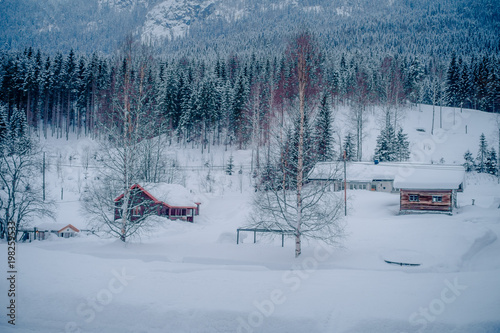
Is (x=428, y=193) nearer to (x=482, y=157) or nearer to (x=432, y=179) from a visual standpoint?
(x=432, y=179)

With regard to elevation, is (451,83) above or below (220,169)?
above

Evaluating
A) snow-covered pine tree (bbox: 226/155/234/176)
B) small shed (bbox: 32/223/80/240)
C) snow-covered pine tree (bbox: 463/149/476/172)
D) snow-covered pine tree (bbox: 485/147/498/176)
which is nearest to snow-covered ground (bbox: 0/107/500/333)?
small shed (bbox: 32/223/80/240)

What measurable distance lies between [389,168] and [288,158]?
103 ft

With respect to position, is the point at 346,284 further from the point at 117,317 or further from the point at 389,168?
the point at 389,168

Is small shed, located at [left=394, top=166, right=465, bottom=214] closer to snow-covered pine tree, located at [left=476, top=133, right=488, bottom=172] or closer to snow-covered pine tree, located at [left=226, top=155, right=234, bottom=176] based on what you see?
snow-covered pine tree, located at [left=476, top=133, right=488, bottom=172]

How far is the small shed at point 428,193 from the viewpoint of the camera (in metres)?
29.0

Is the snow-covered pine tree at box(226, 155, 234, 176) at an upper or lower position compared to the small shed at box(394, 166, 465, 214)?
upper

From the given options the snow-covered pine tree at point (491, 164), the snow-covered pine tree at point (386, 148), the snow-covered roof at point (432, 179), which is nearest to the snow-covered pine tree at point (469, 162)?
the snow-covered pine tree at point (491, 164)

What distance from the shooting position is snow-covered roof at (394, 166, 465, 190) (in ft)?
95.2

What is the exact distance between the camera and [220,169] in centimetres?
4884

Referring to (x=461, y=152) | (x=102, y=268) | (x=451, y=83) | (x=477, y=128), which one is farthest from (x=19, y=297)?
(x=451, y=83)

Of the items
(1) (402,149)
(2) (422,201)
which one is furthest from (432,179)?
(1) (402,149)

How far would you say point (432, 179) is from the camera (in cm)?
2991

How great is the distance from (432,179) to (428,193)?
163cm
